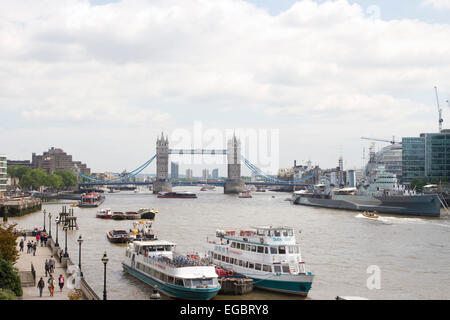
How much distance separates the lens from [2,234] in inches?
1127

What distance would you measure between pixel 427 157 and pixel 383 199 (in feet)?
197

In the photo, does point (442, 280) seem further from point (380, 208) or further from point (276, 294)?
point (380, 208)

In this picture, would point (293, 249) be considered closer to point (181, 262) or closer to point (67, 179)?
point (181, 262)

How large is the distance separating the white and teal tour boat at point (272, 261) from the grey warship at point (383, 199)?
5930 cm

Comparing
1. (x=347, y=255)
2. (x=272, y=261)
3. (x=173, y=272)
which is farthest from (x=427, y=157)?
(x=173, y=272)

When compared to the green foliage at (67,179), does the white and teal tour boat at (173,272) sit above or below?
below

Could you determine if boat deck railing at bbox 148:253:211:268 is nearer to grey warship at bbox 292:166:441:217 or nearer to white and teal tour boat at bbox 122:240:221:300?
white and teal tour boat at bbox 122:240:221:300

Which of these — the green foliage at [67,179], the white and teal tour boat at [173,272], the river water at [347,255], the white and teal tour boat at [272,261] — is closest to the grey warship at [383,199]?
the river water at [347,255]

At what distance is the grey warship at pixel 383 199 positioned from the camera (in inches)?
3305

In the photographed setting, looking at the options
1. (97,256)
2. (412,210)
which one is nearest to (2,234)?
(97,256)

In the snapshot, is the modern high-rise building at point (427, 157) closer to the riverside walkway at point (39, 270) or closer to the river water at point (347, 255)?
the river water at point (347, 255)

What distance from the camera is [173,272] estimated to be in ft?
89.5

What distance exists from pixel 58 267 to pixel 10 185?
449 ft

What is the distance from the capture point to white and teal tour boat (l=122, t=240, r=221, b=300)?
86.3 feet
